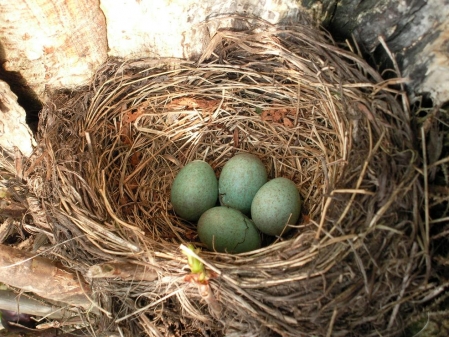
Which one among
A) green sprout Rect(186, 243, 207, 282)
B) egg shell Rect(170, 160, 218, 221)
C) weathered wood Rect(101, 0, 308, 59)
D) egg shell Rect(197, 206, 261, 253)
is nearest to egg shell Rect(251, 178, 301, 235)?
egg shell Rect(197, 206, 261, 253)

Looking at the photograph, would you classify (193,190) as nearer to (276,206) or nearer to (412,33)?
(276,206)

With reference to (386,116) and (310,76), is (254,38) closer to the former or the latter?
(310,76)

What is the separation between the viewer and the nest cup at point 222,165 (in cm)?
166

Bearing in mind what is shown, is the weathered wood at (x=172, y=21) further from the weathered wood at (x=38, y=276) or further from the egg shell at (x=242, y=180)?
the weathered wood at (x=38, y=276)

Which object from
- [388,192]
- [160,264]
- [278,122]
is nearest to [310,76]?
[278,122]

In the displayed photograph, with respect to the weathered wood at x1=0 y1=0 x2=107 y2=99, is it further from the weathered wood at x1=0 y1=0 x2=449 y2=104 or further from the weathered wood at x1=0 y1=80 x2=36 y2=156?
the weathered wood at x1=0 y1=80 x2=36 y2=156

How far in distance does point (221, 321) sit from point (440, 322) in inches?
29.8

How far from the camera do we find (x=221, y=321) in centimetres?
171

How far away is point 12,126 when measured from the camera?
234 centimetres

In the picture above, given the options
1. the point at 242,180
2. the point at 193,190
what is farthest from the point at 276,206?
the point at 193,190

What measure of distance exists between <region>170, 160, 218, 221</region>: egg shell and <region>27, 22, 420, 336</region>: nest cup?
96mm

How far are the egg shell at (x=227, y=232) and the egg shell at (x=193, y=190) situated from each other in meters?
0.13

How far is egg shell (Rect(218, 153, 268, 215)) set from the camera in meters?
2.24

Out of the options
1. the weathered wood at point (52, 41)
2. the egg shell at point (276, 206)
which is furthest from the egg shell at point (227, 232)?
the weathered wood at point (52, 41)
